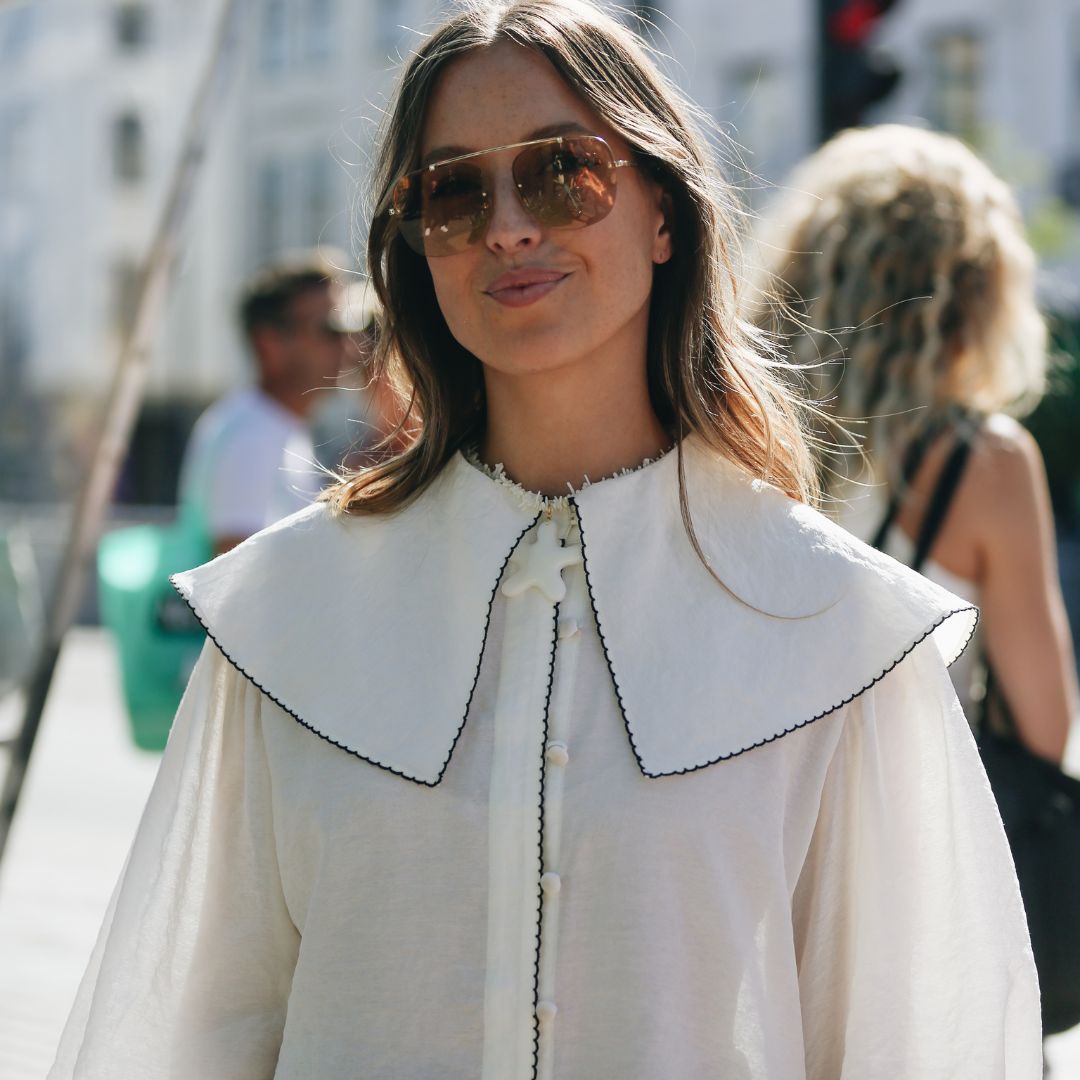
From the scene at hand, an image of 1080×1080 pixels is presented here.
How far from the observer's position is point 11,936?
594 cm

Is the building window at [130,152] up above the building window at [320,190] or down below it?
above

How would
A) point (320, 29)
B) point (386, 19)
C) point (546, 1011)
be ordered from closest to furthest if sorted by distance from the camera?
point (546, 1011) → point (386, 19) → point (320, 29)

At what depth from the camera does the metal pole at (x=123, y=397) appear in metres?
3.14

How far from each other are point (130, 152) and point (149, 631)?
25.5 m

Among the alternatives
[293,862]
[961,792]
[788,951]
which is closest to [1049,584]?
[961,792]

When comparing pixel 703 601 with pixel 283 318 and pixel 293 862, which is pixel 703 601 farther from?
pixel 283 318

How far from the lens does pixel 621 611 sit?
1.88 metres

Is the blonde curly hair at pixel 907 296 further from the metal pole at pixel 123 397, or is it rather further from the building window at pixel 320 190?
the building window at pixel 320 190

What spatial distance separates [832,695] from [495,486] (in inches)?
18.1

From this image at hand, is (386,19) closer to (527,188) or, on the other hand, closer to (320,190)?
(320,190)

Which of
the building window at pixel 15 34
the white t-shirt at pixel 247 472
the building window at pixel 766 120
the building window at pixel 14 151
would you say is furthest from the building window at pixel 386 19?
the white t-shirt at pixel 247 472

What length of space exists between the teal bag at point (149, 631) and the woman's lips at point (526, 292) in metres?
3.01

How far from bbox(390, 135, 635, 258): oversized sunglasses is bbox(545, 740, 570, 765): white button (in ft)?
1.85

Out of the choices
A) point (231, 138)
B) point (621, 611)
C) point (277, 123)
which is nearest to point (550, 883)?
point (621, 611)
